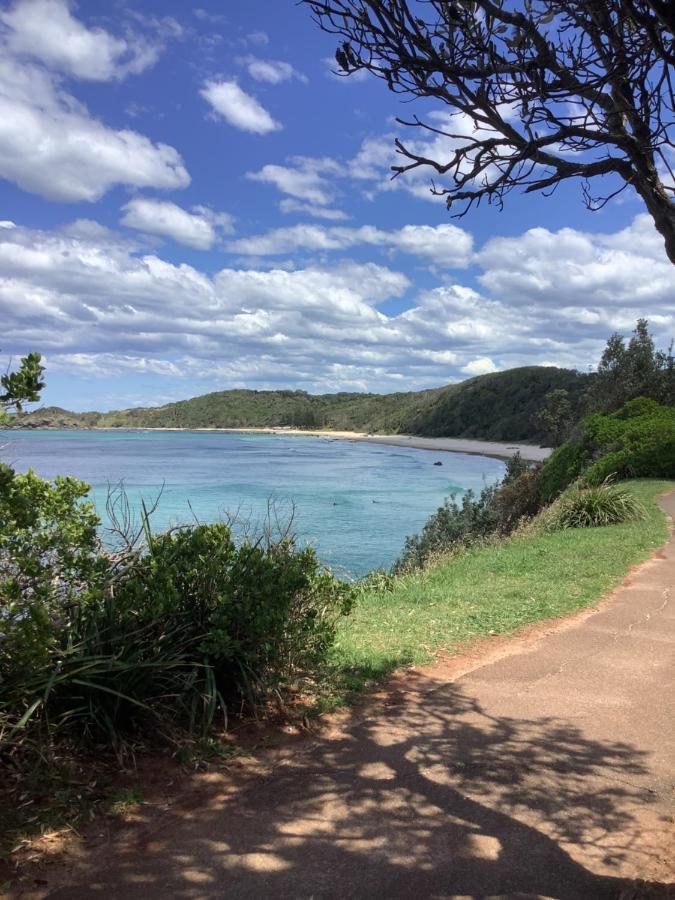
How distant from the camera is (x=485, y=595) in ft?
25.1

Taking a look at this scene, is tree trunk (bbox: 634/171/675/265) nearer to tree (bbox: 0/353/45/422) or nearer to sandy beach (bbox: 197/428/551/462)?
tree (bbox: 0/353/45/422)

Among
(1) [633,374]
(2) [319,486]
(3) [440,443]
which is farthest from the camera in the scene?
(3) [440,443]

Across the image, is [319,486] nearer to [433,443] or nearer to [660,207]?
[660,207]

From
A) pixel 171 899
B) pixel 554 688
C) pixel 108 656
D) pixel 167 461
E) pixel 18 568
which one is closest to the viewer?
pixel 171 899

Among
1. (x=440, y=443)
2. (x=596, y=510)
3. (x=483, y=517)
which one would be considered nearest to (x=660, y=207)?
(x=596, y=510)

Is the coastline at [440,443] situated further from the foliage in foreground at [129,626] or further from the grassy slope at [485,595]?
the foliage in foreground at [129,626]

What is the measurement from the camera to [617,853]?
2.91 metres

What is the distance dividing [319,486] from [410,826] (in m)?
39.5

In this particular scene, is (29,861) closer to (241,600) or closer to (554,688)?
(241,600)

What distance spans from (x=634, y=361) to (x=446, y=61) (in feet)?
76.0

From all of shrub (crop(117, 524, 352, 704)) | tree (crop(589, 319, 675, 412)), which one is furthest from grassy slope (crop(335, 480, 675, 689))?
tree (crop(589, 319, 675, 412))

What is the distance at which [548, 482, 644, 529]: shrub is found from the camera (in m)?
12.7

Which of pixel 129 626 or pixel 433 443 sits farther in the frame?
pixel 433 443

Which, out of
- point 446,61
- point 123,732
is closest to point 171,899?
point 123,732
